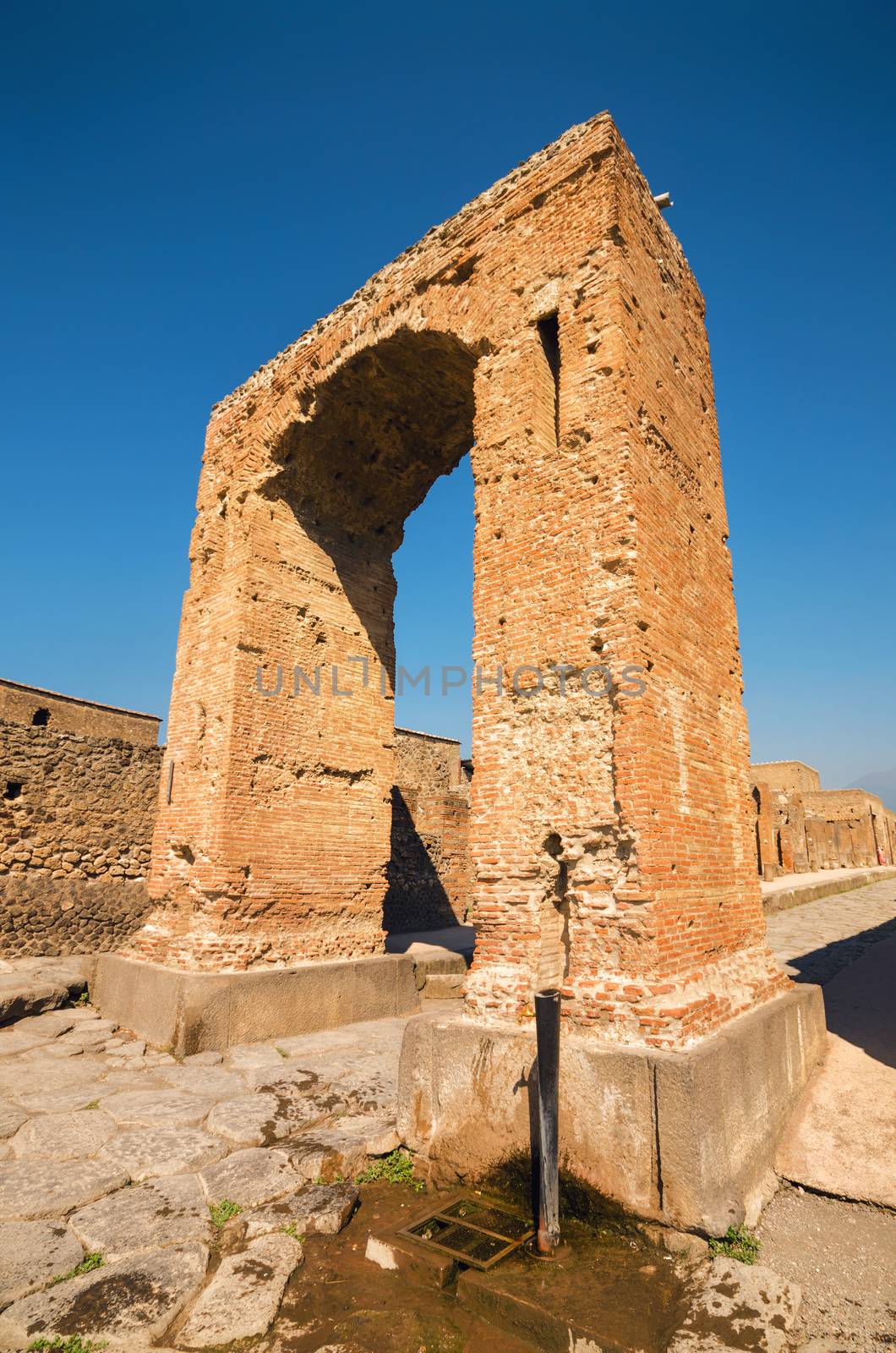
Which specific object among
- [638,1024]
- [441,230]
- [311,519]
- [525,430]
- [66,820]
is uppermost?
[441,230]

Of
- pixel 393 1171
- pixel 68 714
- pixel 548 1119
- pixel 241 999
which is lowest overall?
pixel 393 1171

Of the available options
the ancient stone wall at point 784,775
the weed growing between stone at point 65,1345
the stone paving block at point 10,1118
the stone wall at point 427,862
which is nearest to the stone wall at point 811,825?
the ancient stone wall at point 784,775

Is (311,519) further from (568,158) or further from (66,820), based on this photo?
(66,820)

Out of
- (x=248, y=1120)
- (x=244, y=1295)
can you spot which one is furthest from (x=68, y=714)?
(x=244, y=1295)

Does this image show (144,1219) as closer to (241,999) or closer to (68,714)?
(241,999)

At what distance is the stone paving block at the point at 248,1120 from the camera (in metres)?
4.47

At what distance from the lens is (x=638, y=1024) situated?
12.0 feet

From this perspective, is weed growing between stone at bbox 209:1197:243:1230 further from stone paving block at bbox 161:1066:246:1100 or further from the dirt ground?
the dirt ground

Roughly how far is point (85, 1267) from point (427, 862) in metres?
11.8

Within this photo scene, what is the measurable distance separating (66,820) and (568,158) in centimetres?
946

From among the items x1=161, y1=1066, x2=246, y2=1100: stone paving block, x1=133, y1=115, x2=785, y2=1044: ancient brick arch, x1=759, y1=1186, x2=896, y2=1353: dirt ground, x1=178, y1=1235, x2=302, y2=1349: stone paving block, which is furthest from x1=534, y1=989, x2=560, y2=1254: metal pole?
x1=161, y1=1066, x2=246, y2=1100: stone paving block

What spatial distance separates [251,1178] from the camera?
3920 mm

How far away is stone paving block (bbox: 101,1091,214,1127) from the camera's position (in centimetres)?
471

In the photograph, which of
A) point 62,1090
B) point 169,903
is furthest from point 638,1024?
point 169,903
